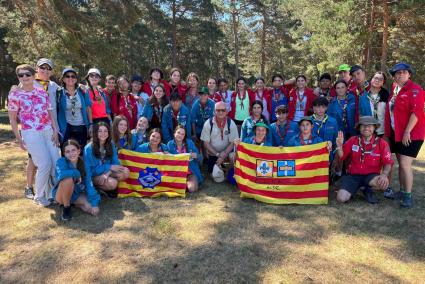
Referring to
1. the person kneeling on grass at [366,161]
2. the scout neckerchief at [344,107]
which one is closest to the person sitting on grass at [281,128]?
the scout neckerchief at [344,107]

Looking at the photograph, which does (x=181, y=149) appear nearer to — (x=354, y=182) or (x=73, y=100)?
(x=73, y=100)

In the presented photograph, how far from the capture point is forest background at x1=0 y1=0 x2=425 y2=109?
35.9 ft

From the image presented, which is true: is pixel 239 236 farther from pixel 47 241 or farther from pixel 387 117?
pixel 387 117

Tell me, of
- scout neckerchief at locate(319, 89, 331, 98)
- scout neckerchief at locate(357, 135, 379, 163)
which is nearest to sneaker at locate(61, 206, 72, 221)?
scout neckerchief at locate(357, 135, 379, 163)

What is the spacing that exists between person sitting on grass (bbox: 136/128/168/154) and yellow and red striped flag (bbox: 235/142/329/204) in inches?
62.0

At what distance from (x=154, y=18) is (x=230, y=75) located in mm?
16147

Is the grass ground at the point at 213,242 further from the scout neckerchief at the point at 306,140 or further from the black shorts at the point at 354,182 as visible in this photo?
the scout neckerchief at the point at 306,140

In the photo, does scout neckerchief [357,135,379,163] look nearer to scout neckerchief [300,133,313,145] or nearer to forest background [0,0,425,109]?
scout neckerchief [300,133,313,145]

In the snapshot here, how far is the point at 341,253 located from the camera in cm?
412

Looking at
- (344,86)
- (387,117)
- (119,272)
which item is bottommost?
(119,272)

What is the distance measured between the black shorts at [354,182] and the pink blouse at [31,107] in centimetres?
511

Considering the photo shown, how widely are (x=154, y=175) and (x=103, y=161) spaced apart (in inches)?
37.0

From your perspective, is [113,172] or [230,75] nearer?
[113,172]

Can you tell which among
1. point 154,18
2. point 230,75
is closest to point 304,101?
point 154,18
